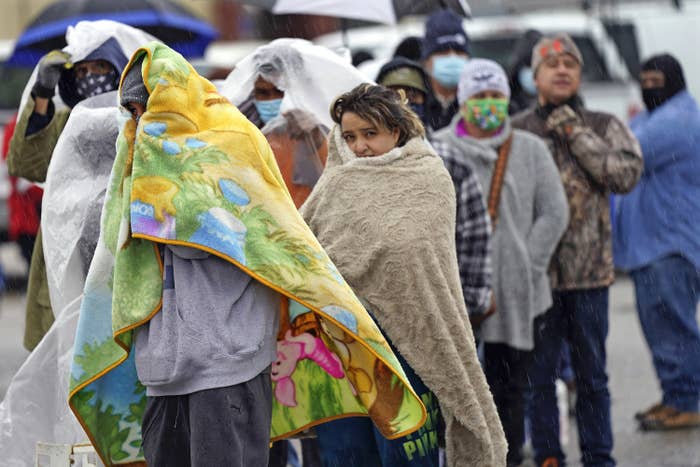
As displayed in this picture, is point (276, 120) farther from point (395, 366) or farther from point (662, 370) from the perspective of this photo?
point (662, 370)

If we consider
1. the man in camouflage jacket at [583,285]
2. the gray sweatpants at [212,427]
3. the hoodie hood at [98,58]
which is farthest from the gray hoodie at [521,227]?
the gray sweatpants at [212,427]

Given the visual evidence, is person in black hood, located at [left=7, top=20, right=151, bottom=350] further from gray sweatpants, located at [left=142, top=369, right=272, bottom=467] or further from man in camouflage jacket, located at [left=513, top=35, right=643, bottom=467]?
man in camouflage jacket, located at [left=513, top=35, right=643, bottom=467]

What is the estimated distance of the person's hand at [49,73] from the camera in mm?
6410

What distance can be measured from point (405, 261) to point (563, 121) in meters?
2.18

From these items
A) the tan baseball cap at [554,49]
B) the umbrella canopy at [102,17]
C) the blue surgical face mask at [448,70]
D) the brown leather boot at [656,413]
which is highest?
the umbrella canopy at [102,17]

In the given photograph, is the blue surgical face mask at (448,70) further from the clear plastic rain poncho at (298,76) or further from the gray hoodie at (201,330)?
the gray hoodie at (201,330)

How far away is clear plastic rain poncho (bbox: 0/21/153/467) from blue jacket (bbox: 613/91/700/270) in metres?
3.93

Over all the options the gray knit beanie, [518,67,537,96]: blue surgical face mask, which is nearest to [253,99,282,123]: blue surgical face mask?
the gray knit beanie

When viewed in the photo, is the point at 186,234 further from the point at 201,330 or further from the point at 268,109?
the point at 268,109

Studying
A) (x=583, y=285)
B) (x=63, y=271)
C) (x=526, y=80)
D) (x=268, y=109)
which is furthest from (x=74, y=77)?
(x=526, y=80)

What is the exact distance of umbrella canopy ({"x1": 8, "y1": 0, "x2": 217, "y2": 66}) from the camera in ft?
32.8

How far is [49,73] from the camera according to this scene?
642cm

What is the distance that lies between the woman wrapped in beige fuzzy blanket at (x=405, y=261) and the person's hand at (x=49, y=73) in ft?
4.79

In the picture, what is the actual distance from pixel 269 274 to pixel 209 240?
0.22 m
